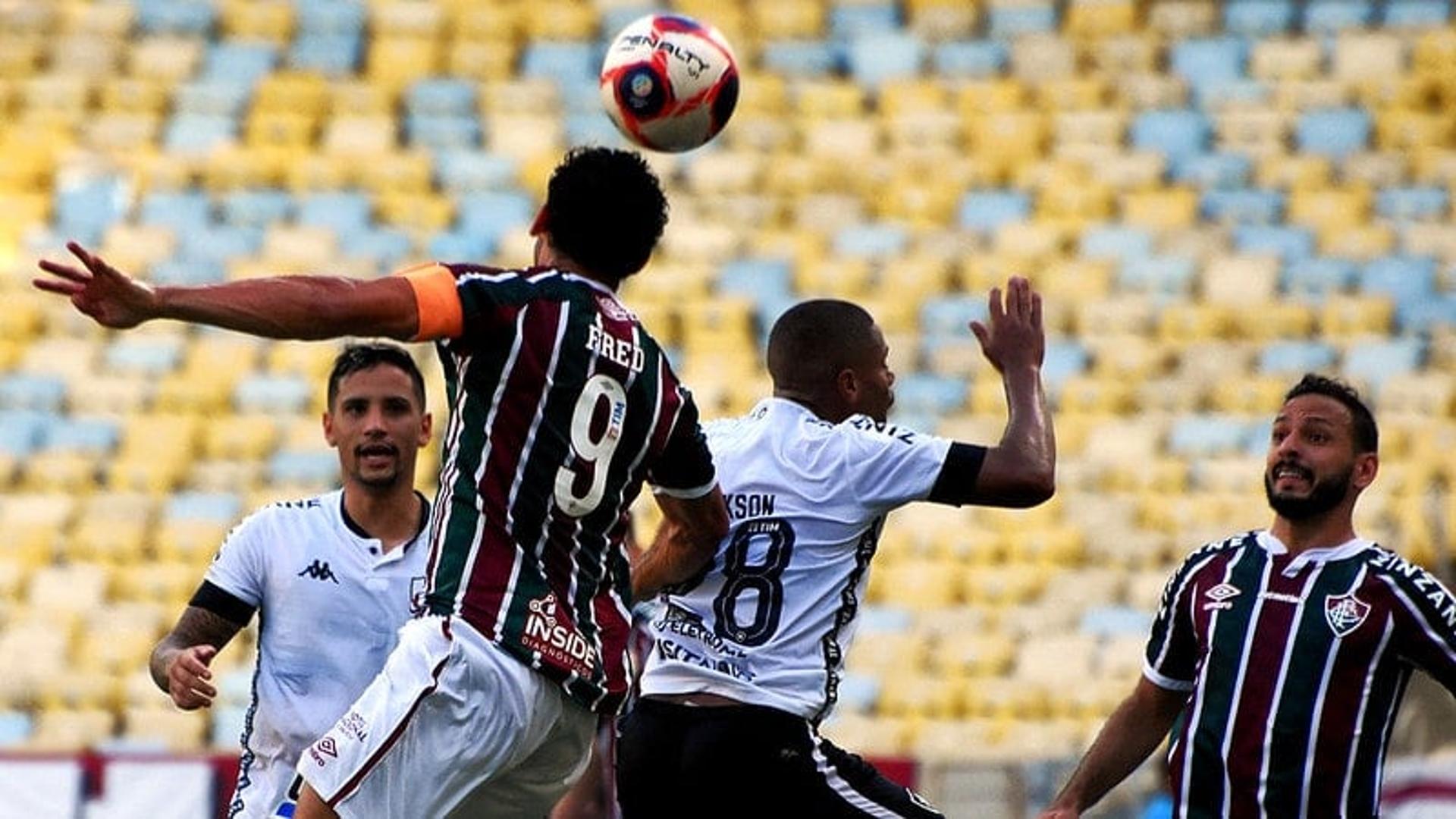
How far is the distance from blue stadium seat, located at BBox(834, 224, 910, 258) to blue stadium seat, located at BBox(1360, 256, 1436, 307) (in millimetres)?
3072

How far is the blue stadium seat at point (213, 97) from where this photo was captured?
21.3 metres

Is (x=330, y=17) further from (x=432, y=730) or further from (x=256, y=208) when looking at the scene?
(x=432, y=730)

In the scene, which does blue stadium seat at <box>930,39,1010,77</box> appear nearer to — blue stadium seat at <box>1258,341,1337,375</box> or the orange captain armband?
blue stadium seat at <box>1258,341,1337,375</box>

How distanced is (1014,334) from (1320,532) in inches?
40.3

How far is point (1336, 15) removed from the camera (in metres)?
20.9

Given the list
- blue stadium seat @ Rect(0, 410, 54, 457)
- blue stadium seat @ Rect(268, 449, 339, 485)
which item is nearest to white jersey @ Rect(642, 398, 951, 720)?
blue stadium seat @ Rect(268, 449, 339, 485)

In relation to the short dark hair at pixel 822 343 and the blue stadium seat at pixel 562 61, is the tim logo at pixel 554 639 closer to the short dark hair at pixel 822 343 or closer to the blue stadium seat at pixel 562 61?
the short dark hair at pixel 822 343

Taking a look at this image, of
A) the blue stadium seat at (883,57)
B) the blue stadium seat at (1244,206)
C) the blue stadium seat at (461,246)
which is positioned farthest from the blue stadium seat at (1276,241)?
the blue stadium seat at (461,246)

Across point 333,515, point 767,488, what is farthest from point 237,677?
point 767,488

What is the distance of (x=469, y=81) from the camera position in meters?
21.4

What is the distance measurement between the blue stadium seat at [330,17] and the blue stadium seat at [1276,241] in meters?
6.64

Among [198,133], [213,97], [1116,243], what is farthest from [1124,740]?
[213,97]

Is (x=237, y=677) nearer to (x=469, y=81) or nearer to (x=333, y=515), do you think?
(x=469, y=81)

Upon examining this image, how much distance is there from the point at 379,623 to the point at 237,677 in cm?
827
